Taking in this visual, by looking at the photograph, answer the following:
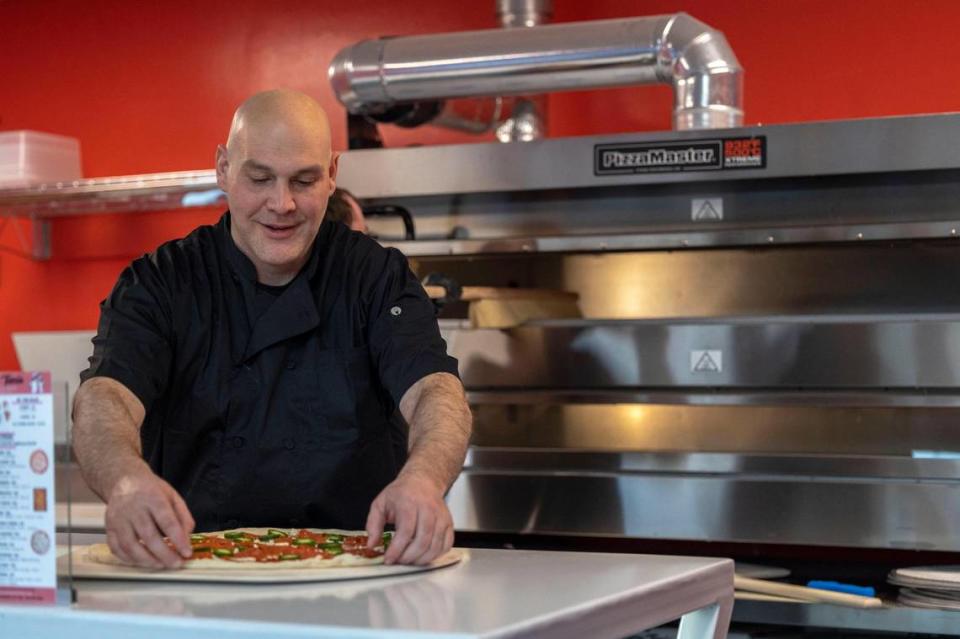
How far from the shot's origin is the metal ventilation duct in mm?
3221

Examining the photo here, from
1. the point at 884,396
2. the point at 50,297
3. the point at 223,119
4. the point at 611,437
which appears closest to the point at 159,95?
the point at 223,119

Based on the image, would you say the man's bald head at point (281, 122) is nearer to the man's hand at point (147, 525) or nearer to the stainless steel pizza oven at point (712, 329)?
the man's hand at point (147, 525)

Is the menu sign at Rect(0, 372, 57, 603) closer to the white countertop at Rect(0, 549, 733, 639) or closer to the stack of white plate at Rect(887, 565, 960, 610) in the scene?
the white countertop at Rect(0, 549, 733, 639)

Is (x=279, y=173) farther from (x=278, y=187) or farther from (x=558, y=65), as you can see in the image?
(x=558, y=65)

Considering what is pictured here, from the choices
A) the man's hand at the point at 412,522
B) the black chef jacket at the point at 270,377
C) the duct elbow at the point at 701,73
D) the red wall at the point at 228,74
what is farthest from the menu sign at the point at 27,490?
the red wall at the point at 228,74

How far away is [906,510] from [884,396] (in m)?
0.24

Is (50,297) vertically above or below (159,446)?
above

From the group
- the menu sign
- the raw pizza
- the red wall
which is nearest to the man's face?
the raw pizza

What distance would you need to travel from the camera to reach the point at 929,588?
8.83 feet

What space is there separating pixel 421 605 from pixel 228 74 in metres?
3.69

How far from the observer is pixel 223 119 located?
4723mm

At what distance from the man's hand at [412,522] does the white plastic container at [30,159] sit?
128 inches

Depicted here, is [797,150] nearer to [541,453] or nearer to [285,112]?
[541,453]

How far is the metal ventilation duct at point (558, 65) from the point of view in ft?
10.6
